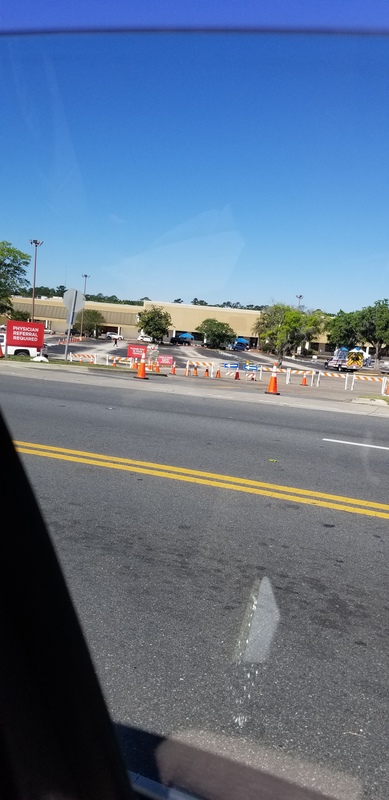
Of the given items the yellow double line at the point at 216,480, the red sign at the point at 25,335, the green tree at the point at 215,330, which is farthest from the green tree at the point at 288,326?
the yellow double line at the point at 216,480

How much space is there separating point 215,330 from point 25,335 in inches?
782

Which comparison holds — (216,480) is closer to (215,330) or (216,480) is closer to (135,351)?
(135,351)

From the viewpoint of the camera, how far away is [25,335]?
20516mm

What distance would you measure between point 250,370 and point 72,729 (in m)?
29.0

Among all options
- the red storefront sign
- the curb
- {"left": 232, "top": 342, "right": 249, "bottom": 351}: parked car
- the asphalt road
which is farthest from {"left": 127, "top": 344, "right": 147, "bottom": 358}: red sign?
{"left": 232, "top": 342, "right": 249, "bottom": 351}: parked car

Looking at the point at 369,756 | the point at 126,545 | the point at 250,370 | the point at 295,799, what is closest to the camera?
the point at 295,799

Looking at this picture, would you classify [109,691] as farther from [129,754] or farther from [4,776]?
[4,776]

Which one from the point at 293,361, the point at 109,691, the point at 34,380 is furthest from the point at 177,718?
the point at 293,361

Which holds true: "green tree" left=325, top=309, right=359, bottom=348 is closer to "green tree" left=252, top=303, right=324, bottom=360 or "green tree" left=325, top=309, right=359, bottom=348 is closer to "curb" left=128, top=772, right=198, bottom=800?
"green tree" left=252, top=303, right=324, bottom=360

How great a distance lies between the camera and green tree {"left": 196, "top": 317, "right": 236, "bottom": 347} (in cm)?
3160

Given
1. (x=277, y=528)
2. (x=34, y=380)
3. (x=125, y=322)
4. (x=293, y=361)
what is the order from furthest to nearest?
(x=293, y=361) < (x=34, y=380) < (x=125, y=322) < (x=277, y=528)

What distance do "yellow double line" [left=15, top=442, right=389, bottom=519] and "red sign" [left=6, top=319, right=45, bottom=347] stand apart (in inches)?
474

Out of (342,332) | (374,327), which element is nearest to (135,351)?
(342,332)

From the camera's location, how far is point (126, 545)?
4617mm
